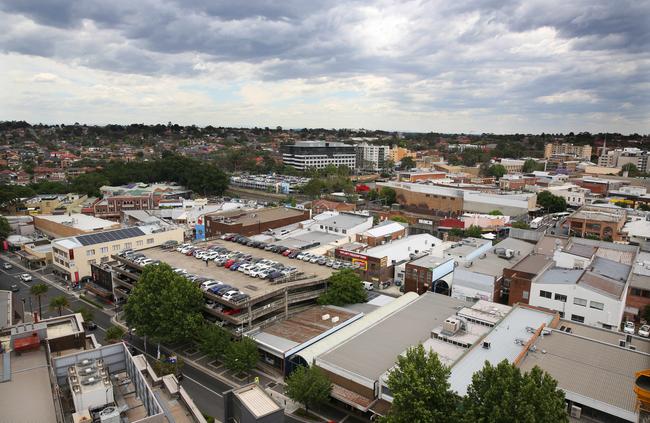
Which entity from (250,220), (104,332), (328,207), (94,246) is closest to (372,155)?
(328,207)

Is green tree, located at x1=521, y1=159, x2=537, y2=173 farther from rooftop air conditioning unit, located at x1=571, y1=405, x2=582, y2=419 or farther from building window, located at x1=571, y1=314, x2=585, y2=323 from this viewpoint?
rooftop air conditioning unit, located at x1=571, y1=405, x2=582, y2=419

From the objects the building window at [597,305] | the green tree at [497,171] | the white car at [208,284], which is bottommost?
the building window at [597,305]

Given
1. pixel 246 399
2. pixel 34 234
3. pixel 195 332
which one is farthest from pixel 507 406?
pixel 34 234

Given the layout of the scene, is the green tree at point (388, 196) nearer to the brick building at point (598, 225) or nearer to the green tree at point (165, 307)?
the brick building at point (598, 225)

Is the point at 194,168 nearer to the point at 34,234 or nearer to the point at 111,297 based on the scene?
the point at 34,234

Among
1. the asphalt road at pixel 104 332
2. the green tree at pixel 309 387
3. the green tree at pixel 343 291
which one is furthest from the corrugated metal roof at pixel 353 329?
the asphalt road at pixel 104 332

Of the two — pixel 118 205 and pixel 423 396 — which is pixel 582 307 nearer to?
pixel 423 396

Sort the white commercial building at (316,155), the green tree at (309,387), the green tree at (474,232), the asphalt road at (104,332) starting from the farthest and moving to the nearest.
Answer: the white commercial building at (316,155) < the green tree at (474,232) < the asphalt road at (104,332) < the green tree at (309,387)

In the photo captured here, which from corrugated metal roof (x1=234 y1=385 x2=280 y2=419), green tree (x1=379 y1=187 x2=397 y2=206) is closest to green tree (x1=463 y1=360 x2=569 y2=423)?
corrugated metal roof (x1=234 y1=385 x2=280 y2=419)
